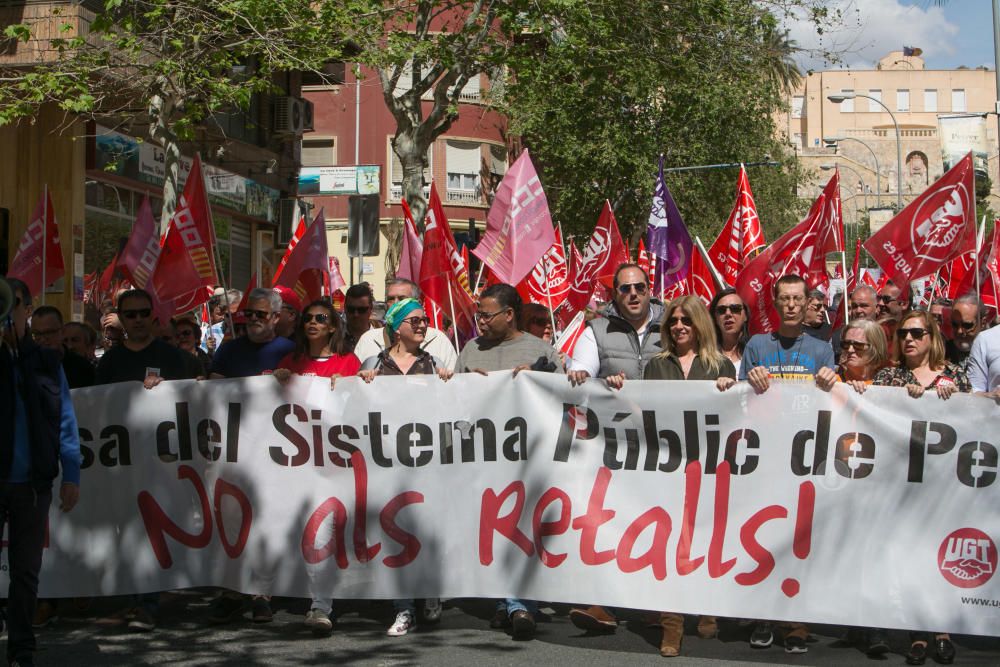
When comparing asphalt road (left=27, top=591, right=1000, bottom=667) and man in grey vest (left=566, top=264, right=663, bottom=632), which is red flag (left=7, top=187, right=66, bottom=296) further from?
man in grey vest (left=566, top=264, right=663, bottom=632)

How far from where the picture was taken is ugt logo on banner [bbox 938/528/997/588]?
19.5ft

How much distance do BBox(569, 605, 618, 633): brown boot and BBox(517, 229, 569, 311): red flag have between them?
672 cm

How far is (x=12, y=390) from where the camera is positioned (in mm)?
5484

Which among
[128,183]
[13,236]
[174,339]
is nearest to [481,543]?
[174,339]

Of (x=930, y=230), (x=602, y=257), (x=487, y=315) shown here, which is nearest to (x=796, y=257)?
(x=930, y=230)

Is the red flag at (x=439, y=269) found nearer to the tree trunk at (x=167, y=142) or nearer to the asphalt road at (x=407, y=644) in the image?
the asphalt road at (x=407, y=644)

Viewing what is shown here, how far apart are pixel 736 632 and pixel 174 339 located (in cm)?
525

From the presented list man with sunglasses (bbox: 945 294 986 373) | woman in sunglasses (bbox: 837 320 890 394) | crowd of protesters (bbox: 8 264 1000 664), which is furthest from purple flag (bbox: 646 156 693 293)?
woman in sunglasses (bbox: 837 320 890 394)

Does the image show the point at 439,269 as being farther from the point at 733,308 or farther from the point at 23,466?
the point at 23,466

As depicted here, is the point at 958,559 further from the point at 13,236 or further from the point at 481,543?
the point at 13,236

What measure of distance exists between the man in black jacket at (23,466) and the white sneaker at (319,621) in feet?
4.59

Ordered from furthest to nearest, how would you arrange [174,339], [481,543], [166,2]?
[166,2] < [174,339] < [481,543]

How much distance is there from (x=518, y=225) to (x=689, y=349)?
10.7ft

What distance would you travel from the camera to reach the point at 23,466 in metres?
5.47
